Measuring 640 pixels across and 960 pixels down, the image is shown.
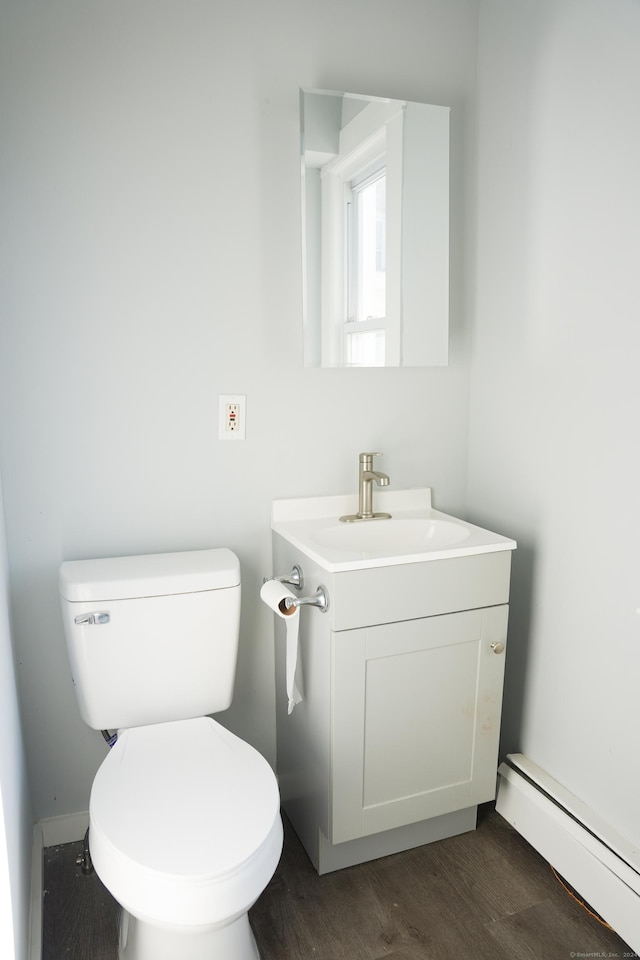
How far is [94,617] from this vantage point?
1.50m

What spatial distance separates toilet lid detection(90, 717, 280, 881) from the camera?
116 centimetres

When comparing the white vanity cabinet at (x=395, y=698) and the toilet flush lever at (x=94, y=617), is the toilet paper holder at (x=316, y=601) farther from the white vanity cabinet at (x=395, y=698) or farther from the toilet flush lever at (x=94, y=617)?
the toilet flush lever at (x=94, y=617)

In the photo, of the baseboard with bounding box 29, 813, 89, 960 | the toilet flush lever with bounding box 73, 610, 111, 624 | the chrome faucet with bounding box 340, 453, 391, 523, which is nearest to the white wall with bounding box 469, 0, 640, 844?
the chrome faucet with bounding box 340, 453, 391, 523

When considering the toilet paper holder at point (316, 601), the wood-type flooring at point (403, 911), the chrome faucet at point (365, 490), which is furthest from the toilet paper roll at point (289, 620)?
the wood-type flooring at point (403, 911)

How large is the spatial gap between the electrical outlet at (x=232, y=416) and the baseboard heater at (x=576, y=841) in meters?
1.20

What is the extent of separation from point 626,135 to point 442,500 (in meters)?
1.09

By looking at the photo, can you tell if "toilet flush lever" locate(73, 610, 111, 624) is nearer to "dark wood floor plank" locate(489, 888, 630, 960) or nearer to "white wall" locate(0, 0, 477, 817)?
"white wall" locate(0, 0, 477, 817)

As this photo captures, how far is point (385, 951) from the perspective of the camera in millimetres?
1460

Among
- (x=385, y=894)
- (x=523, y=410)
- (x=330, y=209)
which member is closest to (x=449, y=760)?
(x=385, y=894)

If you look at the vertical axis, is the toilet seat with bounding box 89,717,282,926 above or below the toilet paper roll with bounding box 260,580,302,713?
below

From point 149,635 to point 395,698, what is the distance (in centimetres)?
61

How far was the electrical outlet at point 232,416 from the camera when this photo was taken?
5.85ft

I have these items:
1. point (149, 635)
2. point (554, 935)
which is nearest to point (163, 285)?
point (149, 635)

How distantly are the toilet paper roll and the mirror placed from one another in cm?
62
